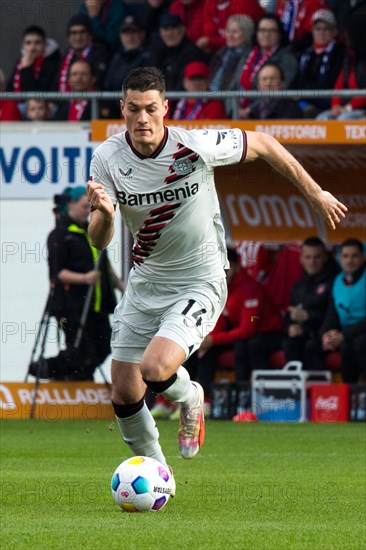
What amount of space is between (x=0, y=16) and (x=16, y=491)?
1232cm

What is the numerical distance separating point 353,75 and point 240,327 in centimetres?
324

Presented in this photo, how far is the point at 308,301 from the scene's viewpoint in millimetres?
15680

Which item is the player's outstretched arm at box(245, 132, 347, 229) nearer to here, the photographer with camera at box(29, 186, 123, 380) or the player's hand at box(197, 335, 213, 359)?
the photographer with camera at box(29, 186, 123, 380)

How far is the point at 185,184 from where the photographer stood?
8055mm

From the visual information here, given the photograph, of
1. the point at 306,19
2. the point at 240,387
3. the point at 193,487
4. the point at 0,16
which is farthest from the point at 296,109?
the point at 193,487

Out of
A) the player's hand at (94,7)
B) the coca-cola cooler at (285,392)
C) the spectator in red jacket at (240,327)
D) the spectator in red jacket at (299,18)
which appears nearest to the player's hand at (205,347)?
the spectator in red jacket at (240,327)

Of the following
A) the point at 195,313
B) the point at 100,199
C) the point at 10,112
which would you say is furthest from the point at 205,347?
the point at 100,199

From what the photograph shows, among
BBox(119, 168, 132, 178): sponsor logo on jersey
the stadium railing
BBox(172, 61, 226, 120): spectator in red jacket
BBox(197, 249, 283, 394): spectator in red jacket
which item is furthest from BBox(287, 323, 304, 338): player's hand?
BBox(119, 168, 132, 178): sponsor logo on jersey

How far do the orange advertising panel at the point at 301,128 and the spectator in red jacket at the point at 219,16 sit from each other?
8.90 ft

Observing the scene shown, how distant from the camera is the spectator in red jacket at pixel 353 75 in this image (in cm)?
1534

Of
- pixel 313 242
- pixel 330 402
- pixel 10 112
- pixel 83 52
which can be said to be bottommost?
pixel 330 402

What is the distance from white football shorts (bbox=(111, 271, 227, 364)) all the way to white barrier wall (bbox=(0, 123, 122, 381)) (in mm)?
7303

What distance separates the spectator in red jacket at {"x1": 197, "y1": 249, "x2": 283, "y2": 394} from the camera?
15.7 meters

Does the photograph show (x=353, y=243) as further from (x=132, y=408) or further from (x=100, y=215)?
(x=100, y=215)
